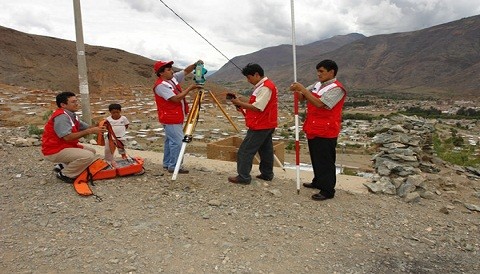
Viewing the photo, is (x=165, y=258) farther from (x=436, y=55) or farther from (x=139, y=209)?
(x=436, y=55)

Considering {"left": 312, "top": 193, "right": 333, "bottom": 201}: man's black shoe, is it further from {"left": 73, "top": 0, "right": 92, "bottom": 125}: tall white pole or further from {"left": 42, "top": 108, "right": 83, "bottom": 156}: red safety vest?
{"left": 73, "top": 0, "right": 92, "bottom": 125}: tall white pole

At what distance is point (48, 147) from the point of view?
508 cm

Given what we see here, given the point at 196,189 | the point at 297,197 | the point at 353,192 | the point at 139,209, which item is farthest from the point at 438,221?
the point at 139,209

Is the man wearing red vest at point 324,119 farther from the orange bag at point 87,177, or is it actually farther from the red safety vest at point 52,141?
the red safety vest at point 52,141

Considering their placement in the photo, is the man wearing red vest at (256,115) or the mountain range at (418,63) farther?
the mountain range at (418,63)

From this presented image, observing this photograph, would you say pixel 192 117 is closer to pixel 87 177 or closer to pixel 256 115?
pixel 256 115

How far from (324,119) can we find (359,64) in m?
179

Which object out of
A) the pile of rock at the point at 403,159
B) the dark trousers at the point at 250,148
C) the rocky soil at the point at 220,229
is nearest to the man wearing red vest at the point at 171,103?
the rocky soil at the point at 220,229

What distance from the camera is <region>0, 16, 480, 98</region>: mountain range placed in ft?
134

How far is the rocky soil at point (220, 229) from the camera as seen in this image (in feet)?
11.7

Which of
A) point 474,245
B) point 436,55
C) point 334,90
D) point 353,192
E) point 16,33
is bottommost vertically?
point 474,245

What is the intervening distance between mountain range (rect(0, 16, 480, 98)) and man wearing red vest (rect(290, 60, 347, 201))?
15.6 ft

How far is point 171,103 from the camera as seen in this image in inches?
217

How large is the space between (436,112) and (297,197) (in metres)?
63.5
